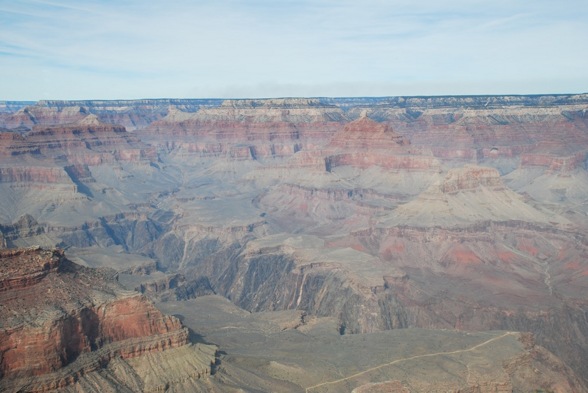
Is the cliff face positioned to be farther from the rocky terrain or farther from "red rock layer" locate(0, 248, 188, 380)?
the rocky terrain

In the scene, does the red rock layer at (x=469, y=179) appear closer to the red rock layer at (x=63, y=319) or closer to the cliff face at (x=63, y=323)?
the cliff face at (x=63, y=323)

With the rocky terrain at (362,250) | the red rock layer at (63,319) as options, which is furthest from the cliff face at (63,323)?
the rocky terrain at (362,250)

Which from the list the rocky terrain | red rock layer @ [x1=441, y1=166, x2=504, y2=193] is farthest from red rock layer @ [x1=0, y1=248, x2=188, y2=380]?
red rock layer @ [x1=441, y1=166, x2=504, y2=193]

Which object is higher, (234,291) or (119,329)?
(119,329)

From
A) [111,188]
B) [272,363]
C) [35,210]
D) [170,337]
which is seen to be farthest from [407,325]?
[111,188]

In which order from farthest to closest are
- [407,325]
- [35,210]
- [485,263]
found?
[35,210] < [485,263] < [407,325]

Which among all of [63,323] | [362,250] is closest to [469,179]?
[362,250]

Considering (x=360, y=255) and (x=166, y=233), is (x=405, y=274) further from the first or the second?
(x=166, y=233)

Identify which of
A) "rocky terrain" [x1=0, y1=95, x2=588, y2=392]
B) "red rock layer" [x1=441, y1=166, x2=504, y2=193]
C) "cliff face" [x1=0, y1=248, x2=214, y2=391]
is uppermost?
"cliff face" [x1=0, y1=248, x2=214, y2=391]
